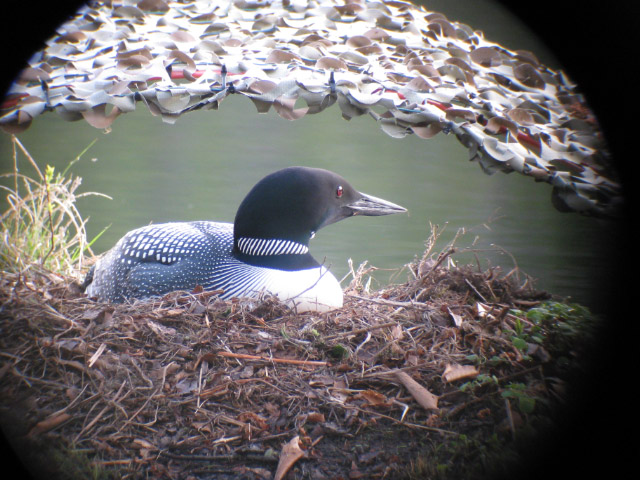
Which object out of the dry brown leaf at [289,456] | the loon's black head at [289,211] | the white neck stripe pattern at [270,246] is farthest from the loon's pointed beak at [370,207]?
the dry brown leaf at [289,456]

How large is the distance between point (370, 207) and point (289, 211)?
1.03 feet

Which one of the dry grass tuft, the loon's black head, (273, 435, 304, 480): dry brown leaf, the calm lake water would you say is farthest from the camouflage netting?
the calm lake water

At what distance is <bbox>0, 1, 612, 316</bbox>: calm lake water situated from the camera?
3.85 meters

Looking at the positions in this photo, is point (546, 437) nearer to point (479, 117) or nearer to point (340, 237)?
point (479, 117)

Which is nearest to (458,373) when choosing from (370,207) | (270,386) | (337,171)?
(270,386)

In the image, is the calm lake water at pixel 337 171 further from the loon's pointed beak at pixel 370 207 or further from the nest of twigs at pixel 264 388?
the nest of twigs at pixel 264 388

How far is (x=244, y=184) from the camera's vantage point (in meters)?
4.60

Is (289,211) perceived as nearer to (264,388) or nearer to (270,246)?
(270,246)

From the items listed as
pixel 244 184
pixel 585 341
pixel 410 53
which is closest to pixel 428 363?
pixel 585 341

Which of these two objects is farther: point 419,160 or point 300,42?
point 419,160

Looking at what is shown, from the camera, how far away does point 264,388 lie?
163cm

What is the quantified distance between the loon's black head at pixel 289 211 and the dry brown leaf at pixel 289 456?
78 cm

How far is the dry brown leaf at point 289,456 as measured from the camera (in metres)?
1.44

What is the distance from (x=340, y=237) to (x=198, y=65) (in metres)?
2.72
